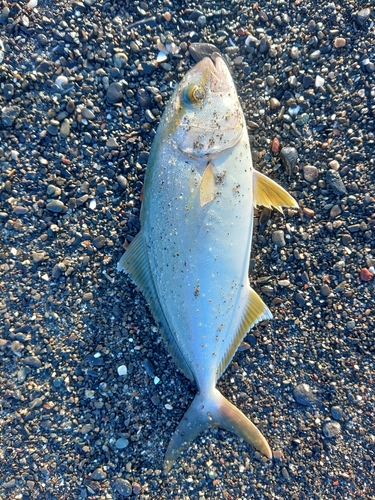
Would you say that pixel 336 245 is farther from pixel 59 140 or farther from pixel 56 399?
pixel 56 399

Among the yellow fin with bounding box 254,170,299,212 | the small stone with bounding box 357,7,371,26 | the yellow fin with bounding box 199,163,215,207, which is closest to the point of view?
the yellow fin with bounding box 199,163,215,207

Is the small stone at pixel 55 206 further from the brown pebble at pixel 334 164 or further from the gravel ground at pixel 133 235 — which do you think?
the brown pebble at pixel 334 164

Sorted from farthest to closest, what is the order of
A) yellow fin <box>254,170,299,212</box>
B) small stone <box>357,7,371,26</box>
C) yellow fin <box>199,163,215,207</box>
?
small stone <box>357,7,371,26</box> < yellow fin <box>254,170,299,212</box> < yellow fin <box>199,163,215,207</box>

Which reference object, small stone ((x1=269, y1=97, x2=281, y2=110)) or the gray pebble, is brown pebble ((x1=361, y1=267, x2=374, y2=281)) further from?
the gray pebble

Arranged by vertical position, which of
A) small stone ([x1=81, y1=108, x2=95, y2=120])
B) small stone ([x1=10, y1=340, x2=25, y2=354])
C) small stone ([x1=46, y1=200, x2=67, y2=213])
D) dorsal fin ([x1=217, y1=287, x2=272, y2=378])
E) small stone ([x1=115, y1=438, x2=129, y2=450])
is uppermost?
small stone ([x1=81, y1=108, x2=95, y2=120])

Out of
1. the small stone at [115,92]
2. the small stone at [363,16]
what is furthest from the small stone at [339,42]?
the small stone at [115,92]

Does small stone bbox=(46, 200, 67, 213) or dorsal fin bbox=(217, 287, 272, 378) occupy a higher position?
small stone bbox=(46, 200, 67, 213)

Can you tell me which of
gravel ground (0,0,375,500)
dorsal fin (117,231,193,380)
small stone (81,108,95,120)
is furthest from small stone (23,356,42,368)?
small stone (81,108,95,120)
